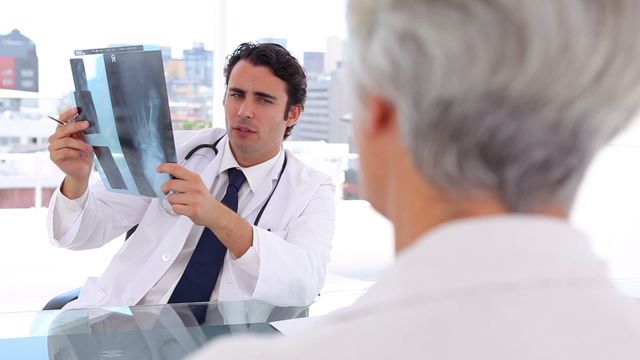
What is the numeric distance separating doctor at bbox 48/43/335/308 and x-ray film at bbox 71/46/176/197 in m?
0.05

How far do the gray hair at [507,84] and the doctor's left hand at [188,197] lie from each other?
1198 mm

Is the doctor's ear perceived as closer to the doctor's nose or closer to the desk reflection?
the doctor's nose

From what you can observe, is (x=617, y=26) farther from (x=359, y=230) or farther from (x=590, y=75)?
(x=359, y=230)

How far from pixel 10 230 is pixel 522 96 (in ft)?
16.9

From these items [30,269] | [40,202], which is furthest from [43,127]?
[30,269]

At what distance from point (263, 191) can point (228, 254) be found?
25 centimetres

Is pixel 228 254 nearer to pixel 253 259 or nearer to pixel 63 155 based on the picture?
pixel 253 259

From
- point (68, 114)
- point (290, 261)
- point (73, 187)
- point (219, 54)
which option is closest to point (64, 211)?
point (73, 187)

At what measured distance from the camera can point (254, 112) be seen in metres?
2.08

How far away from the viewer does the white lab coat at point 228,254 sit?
1765 mm

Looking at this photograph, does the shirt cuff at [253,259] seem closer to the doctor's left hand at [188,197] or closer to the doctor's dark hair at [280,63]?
the doctor's left hand at [188,197]

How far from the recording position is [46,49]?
174 inches

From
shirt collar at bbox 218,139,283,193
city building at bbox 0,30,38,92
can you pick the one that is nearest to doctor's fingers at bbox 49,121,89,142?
shirt collar at bbox 218,139,283,193

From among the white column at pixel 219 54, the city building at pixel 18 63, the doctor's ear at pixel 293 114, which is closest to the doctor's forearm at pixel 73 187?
the doctor's ear at pixel 293 114
